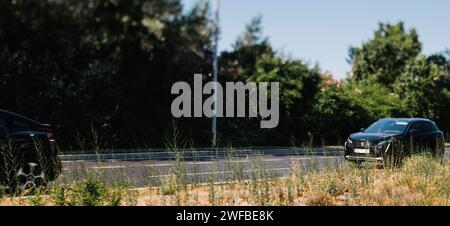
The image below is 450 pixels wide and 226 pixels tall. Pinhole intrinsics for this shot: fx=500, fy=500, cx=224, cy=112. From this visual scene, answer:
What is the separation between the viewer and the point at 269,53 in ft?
80.0

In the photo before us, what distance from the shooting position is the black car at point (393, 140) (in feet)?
44.7

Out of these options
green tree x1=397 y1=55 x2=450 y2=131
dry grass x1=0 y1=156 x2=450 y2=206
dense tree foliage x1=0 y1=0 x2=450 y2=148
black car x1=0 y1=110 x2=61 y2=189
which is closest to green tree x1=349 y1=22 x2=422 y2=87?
green tree x1=397 y1=55 x2=450 y2=131

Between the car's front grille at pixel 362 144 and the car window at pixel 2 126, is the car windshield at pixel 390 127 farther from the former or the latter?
the car window at pixel 2 126

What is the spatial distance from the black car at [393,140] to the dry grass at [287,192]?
13.6 feet

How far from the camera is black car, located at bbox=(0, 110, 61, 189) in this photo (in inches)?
313

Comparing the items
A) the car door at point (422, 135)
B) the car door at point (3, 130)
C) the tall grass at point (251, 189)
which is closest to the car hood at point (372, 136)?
the car door at point (422, 135)

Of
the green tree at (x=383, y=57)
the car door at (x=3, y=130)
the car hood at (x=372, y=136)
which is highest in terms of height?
the green tree at (x=383, y=57)

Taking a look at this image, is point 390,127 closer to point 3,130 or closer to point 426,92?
point 3,130

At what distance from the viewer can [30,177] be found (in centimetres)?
750

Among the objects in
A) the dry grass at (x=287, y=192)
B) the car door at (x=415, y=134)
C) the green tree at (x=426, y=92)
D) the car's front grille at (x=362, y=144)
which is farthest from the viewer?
the green tree at (x=426, y=92)

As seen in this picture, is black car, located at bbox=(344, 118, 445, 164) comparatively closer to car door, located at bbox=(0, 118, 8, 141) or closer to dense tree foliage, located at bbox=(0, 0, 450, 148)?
dense tree foliage, located at bbox=(0, 0, 450, 148)

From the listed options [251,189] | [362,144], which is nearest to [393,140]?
[362,144]

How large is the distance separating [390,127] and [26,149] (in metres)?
10.7
